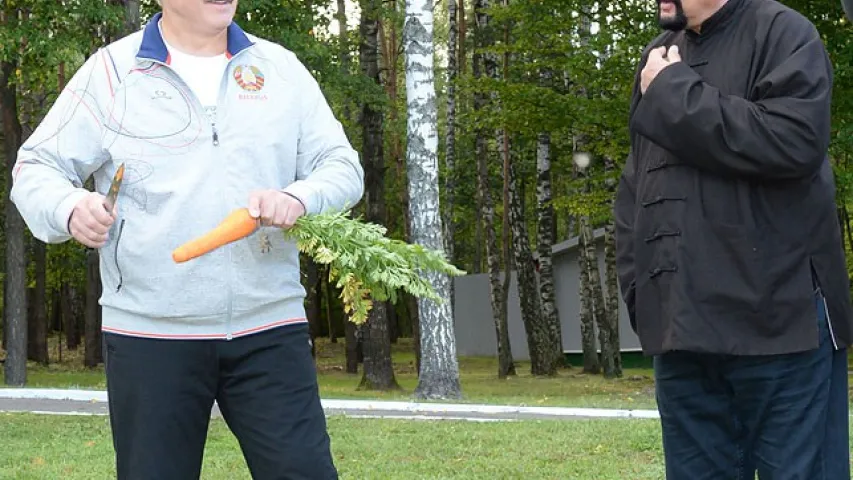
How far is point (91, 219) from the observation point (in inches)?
142

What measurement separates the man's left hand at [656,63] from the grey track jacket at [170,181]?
1.02 meters

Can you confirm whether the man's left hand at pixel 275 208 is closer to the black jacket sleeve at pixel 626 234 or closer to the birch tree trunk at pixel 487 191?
the black jacket sleeve at pixel 626 234

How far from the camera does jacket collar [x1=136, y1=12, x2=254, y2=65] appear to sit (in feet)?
12.6

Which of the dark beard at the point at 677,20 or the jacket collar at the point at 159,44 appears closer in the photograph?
the jacket collar at the point at 159,44

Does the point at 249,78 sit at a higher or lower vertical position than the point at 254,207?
higher

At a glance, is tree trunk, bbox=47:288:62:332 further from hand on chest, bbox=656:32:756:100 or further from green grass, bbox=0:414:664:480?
hand on chest, bbox=656:32:756:100

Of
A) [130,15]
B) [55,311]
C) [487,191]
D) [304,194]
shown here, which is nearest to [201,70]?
[304,194]

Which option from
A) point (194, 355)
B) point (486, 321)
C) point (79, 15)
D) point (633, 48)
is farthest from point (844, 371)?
point (486, 321)

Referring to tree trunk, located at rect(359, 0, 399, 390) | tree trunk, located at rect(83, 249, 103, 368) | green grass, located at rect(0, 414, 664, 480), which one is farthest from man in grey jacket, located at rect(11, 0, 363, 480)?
tree trunk, located at rect(83, 249, 103, 368)

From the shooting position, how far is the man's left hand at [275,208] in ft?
11.9

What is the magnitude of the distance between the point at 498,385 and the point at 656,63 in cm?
2590

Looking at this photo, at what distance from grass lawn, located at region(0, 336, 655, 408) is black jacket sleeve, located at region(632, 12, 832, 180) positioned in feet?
44.4

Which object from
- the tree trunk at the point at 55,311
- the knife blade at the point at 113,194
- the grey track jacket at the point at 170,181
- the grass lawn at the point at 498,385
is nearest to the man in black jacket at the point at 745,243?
the grey track jacket at the point at 170,181

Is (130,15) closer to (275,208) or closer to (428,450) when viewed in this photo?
(428,450)
